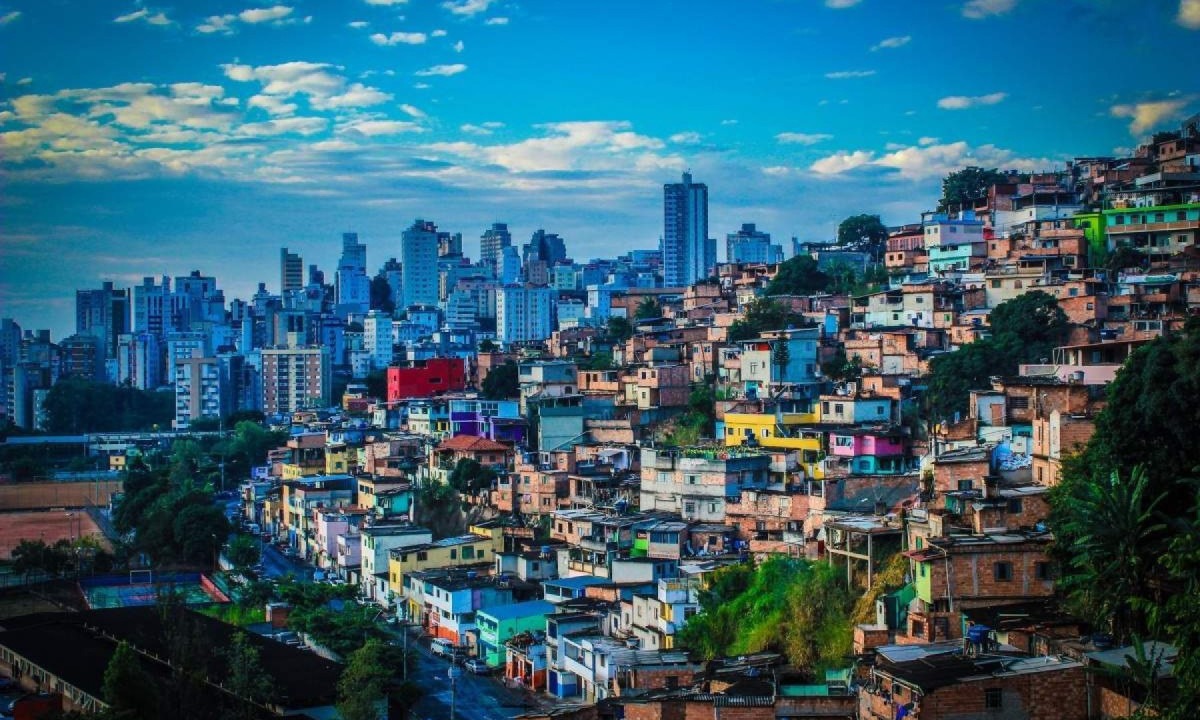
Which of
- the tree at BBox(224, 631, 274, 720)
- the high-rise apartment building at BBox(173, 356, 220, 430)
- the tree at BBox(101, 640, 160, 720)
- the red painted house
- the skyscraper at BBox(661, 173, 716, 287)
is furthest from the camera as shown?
the skyscraper at BBox(661, 173, 716, 287)

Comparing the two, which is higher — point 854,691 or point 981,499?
point 981,499

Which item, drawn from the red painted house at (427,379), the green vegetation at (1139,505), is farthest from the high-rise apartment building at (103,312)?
the green vegetation at (1139,505)

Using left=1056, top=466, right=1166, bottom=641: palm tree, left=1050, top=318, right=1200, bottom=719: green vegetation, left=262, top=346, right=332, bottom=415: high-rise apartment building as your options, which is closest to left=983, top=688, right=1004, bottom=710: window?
left=1050, top=318, right=1200, bottom=719: green vegetation

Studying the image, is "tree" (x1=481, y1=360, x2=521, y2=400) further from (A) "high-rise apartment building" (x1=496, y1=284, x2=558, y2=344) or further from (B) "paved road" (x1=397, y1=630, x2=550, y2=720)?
(A) "high-rise apartment building" (x1=496, y1=284, x2=558, y2=344)

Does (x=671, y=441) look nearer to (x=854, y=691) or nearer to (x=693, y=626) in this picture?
(x=693, y=626)

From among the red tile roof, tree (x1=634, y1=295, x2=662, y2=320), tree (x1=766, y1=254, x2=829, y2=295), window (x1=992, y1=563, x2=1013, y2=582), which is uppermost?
tree (x1=766, y1=254, x2=829, y2=295)

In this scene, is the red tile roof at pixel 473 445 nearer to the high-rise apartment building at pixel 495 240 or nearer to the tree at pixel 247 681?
the tree at pixel 247 681

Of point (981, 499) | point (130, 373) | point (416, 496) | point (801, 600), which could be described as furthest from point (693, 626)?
point (130, 373)
